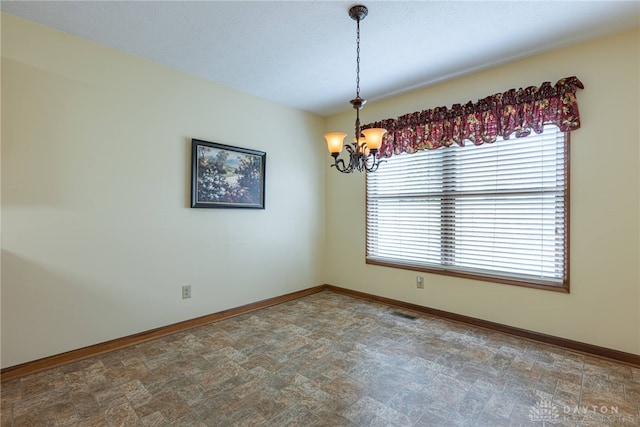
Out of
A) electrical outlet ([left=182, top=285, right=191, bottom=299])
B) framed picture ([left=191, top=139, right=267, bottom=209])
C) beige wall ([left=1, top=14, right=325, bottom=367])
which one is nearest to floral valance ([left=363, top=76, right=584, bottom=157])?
framed picture ([left=191, top=139, right=267, bottom=209])

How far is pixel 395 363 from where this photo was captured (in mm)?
2410

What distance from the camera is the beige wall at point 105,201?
2248 millimetres

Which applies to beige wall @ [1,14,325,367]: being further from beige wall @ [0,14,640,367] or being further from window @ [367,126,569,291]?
window @ [367,126,569,291]

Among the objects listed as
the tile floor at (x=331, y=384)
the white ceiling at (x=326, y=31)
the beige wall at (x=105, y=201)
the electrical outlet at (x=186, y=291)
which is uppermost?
the white ceiling at (x=326, y=31)

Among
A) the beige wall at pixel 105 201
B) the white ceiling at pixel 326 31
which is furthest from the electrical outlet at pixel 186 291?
the white ceiling at pixel 326 31

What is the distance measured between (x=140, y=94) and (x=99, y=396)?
8.03 ft

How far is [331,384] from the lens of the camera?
83.1 inches

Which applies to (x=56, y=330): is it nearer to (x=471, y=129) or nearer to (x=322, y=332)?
(x=322, y=332)

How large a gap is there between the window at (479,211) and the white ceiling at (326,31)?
0.82m

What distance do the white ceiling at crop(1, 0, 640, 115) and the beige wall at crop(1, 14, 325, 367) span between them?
0.94ft

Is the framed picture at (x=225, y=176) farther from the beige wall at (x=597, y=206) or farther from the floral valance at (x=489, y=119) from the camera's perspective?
the beige wall at (x=597, y=206)

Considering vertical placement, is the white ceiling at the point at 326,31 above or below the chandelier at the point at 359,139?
above

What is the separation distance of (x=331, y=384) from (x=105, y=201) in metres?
2.37

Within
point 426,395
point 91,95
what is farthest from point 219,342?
Result: point 91,95
